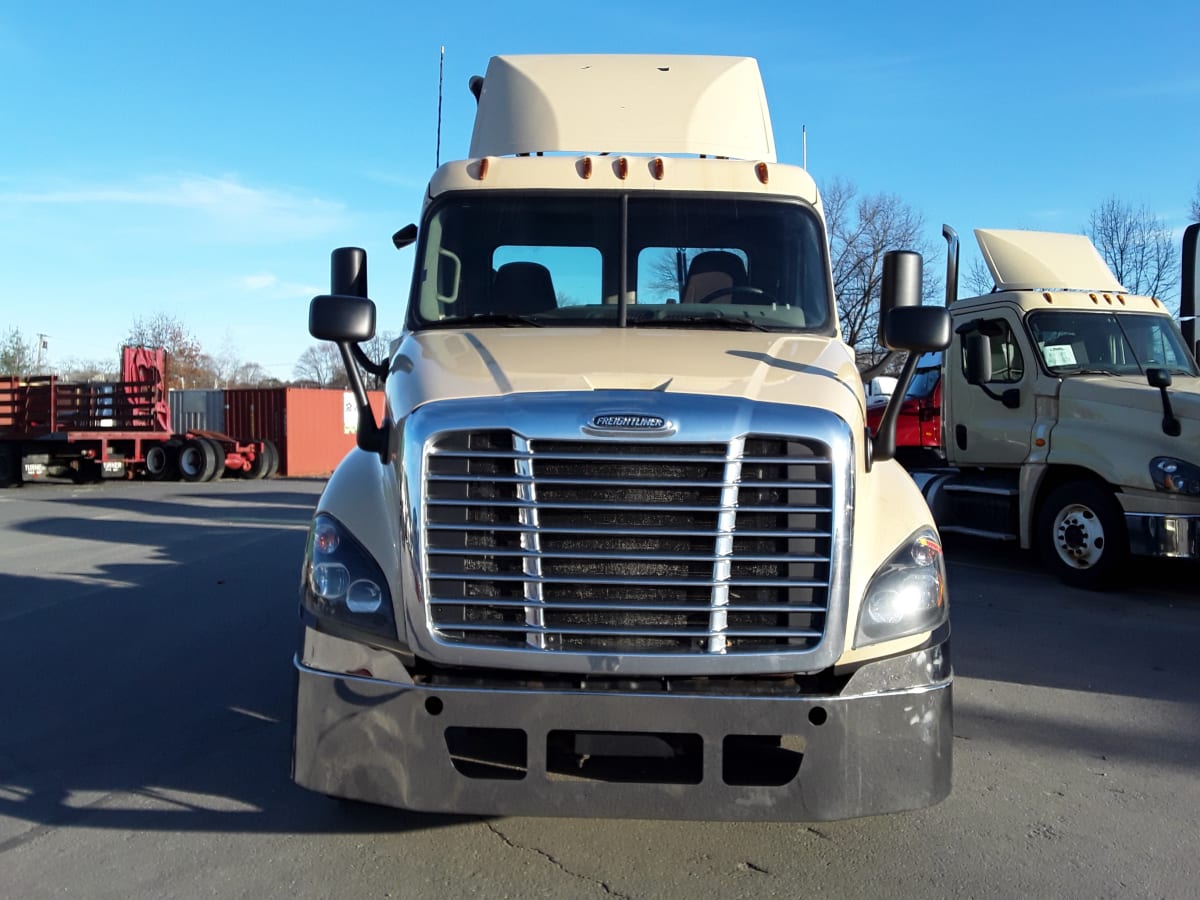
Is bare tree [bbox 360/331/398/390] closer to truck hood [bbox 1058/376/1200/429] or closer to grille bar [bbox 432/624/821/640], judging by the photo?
grille bar [bbox 432/624/821/640]

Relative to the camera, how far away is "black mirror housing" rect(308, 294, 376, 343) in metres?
4.17

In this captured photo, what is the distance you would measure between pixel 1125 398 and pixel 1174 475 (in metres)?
0.81

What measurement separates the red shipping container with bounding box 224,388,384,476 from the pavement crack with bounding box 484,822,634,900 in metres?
29.0

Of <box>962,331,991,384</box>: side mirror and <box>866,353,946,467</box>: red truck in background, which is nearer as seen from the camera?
<box>962,331,991,384</box>: side mirror

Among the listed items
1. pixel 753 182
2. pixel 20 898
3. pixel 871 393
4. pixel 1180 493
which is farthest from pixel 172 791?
pixel 871 393

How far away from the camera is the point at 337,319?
13.7 feet

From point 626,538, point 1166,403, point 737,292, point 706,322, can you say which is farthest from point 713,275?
point 1166,403

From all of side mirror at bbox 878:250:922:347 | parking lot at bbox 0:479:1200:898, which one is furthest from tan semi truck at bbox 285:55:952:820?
side mirror at bbox 878:250:922:347

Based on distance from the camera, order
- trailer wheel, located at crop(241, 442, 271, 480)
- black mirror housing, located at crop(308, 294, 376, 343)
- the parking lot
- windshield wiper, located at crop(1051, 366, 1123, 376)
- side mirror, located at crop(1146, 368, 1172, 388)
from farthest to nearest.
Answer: trailer wheel, located at crop(241, 442, 271, 480)
windshield wiper, located at crop(1051, 366, 1123, 376)
side mirror, located at crop(1146, 368, 1172, 388)
black mirror housing, located at crop(308, 294, 376, 343)
the parking lot

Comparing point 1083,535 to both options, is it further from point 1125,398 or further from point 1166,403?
point 1166,403

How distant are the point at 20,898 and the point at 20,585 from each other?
719 cm

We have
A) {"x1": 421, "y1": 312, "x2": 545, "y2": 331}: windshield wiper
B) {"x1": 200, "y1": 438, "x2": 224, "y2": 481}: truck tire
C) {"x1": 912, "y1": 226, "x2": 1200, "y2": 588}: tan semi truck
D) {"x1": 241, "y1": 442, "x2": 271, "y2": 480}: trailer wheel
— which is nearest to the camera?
{"x1": 421, "y1": 312, "x2": 545, "y2": 331}: windshield wiper

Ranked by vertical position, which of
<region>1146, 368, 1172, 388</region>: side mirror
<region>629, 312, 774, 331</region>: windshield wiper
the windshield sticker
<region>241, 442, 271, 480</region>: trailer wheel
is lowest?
<region>241, 442, 271, 480</region>: trailer wheel

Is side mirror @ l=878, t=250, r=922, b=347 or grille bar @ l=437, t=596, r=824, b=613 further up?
side mirror @ l=878, t=250, r=922, b=347
